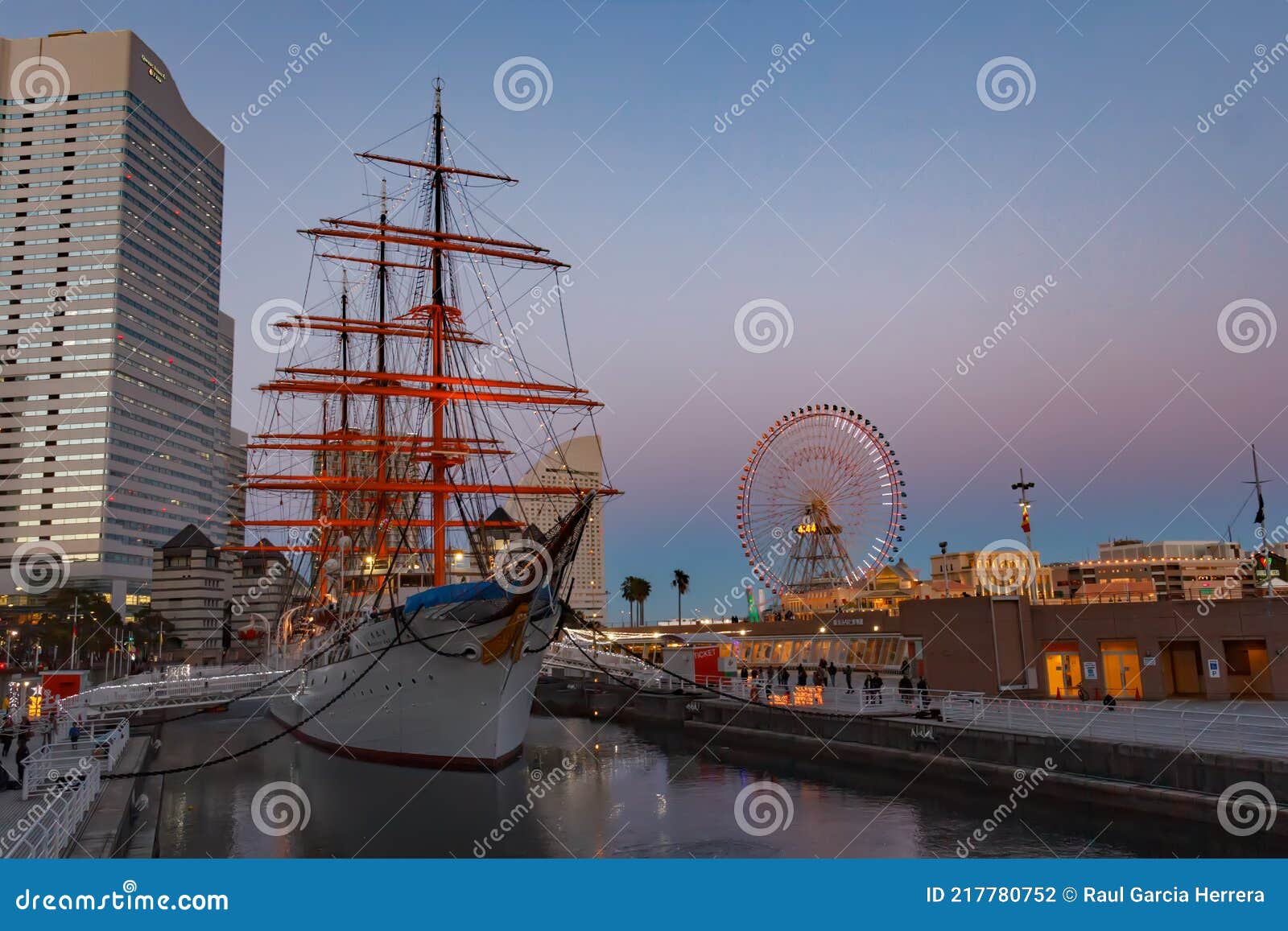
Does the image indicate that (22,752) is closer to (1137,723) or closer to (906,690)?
(906,690)

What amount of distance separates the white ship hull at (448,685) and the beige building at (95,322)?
349ft

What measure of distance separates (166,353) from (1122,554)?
160629 millimetres

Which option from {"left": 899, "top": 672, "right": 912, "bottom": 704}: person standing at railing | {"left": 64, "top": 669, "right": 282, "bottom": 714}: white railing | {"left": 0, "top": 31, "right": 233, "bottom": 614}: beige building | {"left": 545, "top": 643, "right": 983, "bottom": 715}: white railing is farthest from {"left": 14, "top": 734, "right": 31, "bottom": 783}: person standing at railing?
{"left": 0, "top": 31, "right": 233, "bottom": 614}: beige building

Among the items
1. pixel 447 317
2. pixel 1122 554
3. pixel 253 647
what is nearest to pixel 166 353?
pixel 253 647

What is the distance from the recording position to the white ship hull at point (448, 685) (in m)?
26.0

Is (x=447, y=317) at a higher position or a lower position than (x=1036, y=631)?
higher

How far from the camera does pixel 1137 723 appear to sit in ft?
70.1

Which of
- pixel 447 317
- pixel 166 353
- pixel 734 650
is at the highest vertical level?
pixel 166 353

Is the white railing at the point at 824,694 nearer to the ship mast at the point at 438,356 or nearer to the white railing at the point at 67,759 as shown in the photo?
the ship mast at the point at 438,356

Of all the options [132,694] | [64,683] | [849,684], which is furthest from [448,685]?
[132,694]

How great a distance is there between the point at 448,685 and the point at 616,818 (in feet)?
23.3

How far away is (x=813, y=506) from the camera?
54.3 metres

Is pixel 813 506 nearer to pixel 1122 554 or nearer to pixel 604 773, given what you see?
pixel 604 773

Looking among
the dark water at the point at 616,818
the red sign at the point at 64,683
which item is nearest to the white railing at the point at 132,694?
the red sign at the point at 64,683
